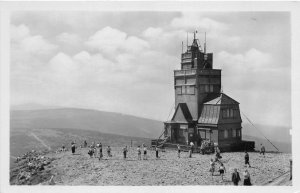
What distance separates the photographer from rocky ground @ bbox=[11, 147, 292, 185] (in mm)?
21625

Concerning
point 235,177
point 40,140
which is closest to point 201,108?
point 235,177

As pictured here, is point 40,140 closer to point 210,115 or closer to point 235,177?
point 210,115

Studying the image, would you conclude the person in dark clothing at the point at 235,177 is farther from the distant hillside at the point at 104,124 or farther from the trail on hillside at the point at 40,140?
the trail on hillside at the point at 40,140

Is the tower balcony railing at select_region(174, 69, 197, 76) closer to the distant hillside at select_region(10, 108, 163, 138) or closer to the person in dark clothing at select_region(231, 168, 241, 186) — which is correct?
the distant hillside at select_region(10, 108, 163, 138)

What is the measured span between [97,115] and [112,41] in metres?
4.17

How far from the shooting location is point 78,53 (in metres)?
23.3

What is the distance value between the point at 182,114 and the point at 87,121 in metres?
5.51

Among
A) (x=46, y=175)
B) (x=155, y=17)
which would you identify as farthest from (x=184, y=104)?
(x=46, y=175)

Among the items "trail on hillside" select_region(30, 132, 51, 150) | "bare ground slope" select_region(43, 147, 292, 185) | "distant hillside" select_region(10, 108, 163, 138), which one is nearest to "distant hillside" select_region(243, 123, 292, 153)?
"bare ground slope" select_region(43, 147, 292, 185)

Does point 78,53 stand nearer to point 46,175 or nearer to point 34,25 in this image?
point 34,25

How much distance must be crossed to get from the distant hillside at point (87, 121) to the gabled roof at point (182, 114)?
1024 mm

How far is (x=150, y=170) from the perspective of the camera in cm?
2230

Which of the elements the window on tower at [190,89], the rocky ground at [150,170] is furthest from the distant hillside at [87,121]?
the window on tower at [190,89]

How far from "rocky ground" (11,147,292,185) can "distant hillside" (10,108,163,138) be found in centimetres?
193
